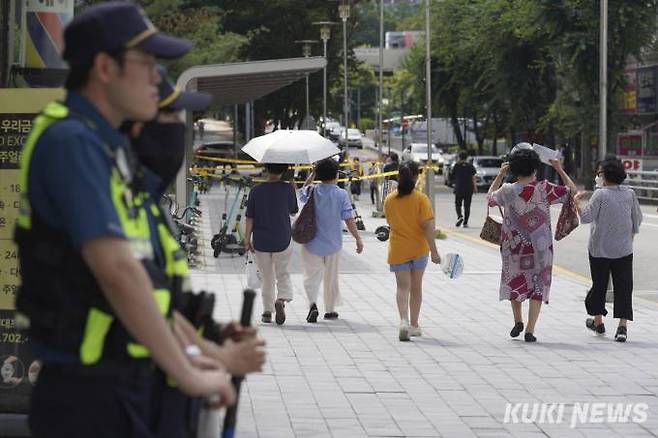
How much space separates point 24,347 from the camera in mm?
7438

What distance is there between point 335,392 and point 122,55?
5999mm

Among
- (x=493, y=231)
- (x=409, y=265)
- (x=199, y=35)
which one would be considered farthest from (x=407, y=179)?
(x=199, y=35)

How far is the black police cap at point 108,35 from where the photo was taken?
338 centimetres

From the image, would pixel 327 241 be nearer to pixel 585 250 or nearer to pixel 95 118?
pixel 95 118

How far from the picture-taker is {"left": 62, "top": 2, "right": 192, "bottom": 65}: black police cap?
11.1 ft

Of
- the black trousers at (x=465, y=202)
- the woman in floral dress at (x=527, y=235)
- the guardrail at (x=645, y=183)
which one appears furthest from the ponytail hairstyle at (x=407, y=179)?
the guardrail at (x=645, y=183)

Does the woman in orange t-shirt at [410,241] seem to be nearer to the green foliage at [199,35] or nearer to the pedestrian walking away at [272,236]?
the pedestrian walking away at [272,236]

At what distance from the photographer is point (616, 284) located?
40.0 ft

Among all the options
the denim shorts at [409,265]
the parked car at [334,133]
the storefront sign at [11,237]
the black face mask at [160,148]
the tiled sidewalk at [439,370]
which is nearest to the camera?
the black face mask at [160,148]

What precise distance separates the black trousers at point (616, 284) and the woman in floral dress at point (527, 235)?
1.41ft

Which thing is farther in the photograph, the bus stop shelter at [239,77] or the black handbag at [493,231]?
the bus stop shelter at [239,77]

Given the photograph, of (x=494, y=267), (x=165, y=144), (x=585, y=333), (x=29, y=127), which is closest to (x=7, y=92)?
(x=29, y=127)

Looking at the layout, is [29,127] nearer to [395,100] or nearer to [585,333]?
[585,333]

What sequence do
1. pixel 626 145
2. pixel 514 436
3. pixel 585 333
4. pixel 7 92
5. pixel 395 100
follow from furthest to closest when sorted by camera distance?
pixel 395 100 → pixel 626 145 → pixel 585 333 → pixel 514 436 → pixel 7 92
